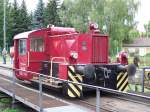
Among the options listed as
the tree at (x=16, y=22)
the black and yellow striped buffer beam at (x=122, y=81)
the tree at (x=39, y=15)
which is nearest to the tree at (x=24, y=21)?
the tree at (x=16, y=22)

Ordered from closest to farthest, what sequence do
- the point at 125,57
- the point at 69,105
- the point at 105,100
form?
the point at 105,100 < the point at 69,105 < the point at 125,57

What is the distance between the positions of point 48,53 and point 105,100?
21.7ft

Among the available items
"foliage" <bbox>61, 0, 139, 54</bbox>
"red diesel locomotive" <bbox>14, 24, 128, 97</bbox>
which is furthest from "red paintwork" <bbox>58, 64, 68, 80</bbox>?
"foliage" <bbox>61, 0, 139, 54</bbox>

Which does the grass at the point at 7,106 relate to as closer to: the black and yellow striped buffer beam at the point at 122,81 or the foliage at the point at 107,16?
the black and yellow striped buffer beam at the point at 122,81

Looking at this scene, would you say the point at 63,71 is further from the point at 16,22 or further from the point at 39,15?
the point at 39,15

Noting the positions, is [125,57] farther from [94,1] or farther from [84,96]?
[94,1]

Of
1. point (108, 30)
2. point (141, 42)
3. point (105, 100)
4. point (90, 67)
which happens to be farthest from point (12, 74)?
point (141, 42)

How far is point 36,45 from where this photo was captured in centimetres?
1409

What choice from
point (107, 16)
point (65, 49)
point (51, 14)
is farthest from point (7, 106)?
point (51, 14)

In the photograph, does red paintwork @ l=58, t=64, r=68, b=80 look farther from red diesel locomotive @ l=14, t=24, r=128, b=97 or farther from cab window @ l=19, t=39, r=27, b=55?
cab window @ l=19, t=39, r=27, b=55

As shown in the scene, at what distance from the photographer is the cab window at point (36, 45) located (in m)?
13.9

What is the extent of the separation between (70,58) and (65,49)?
91 centimetres

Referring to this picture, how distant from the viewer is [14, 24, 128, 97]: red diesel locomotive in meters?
11.6

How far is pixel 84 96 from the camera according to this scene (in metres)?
11.8
